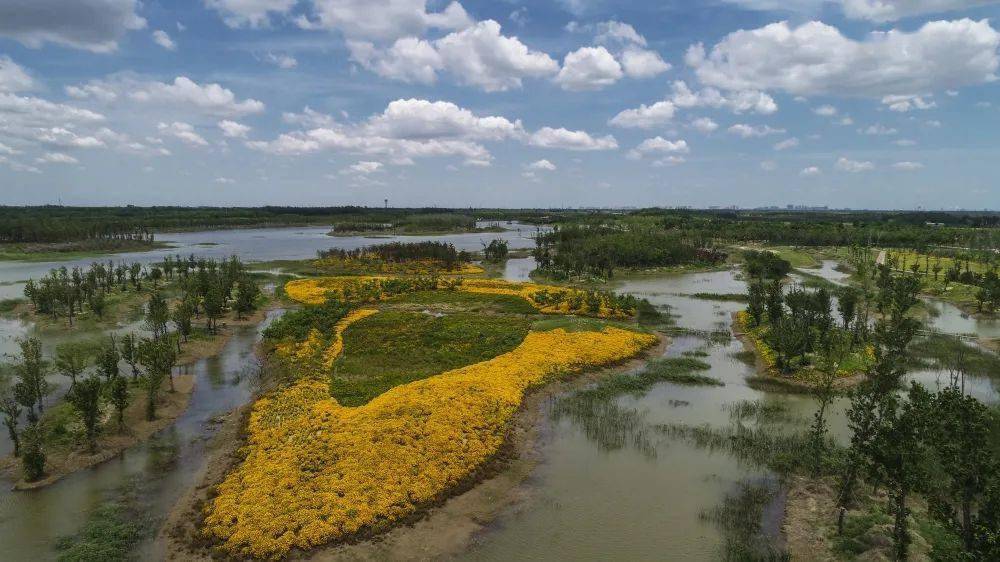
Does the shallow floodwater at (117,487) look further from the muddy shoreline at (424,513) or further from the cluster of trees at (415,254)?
the cluster of trees at (415,254)

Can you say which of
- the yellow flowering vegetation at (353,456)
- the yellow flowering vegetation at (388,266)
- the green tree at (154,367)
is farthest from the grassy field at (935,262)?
the green tree at (154,367)

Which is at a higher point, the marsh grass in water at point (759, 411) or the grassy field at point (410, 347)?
the grassy field at point (410, 347)

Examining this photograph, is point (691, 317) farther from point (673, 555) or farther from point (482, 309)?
point (673, 555)

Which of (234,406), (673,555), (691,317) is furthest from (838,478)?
(691,317)

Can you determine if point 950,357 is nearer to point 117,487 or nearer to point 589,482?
point 589,482

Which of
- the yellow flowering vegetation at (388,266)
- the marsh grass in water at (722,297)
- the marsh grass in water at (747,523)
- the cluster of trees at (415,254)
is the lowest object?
the marsh grass in water at (747,523)
